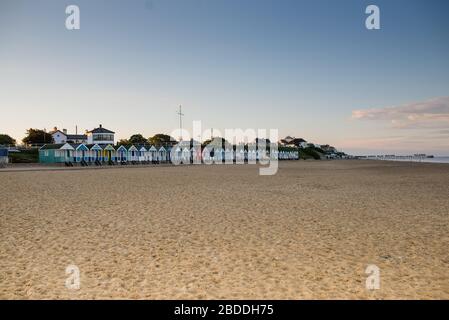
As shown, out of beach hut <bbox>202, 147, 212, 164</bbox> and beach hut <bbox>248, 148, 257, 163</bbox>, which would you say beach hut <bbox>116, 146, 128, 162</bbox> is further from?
beach hut <bbox>248, 148, 257, 163</bbox>

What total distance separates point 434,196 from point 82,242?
15703 mm

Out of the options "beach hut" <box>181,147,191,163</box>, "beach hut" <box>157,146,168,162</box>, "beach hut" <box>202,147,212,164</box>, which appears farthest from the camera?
"beach hut" <box>202,147,212,164</box>

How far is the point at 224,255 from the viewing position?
Answer: 6.68 m

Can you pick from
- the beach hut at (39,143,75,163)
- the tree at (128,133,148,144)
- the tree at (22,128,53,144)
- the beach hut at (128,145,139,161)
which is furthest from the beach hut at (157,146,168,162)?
the tree at (128,133,148,144)

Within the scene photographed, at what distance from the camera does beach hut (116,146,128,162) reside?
69688 millimetres

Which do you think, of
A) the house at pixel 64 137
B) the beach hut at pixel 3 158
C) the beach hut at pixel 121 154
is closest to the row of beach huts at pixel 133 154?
the beach hut at pixel 121 154

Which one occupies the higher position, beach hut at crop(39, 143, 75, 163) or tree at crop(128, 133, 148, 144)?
tree at crop(128, 133, 148, 144)

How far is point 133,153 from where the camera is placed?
238 ft

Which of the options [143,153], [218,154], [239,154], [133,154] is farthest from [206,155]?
[133,154]

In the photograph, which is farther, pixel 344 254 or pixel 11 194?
pixel 11 194

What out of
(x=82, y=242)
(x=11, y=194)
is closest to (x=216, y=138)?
(x=11, y=194)

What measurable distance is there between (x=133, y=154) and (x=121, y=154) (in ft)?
9.82

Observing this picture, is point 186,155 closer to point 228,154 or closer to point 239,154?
point 228,154
